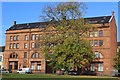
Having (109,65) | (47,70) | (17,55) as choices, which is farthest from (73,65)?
(17,55)

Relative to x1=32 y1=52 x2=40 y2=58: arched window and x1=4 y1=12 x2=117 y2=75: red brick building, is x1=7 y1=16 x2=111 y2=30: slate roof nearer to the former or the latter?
x1=4 y1=12 x2=117 y2=75: red brick building

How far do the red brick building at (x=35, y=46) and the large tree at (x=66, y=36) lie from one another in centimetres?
1362

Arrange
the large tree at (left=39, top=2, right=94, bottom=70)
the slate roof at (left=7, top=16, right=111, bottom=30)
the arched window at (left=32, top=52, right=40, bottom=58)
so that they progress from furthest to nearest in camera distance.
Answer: the arched window at (left=32, top=52, right=40, bottom=58), the slate roof at (left=7, top=16, right=111, bottom=30), the large tree at (left=39, top=2, right=94, bottom=70)

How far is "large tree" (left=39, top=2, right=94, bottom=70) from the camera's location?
50.4m

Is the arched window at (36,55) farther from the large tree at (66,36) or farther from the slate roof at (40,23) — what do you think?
the large tree at (66,36)

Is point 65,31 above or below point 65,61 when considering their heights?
above

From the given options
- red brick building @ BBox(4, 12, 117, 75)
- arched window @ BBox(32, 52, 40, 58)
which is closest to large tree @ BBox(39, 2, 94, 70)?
red brick building @ BBox(4, 12, 117, 75)

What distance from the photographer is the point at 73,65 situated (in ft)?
171

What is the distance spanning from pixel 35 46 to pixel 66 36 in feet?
95.4

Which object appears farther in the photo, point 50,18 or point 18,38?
point 18,38

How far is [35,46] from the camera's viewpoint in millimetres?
78375

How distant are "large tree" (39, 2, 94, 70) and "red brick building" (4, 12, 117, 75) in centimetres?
1362

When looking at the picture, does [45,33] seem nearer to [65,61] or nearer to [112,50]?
[65,61]

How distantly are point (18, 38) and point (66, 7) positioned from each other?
34386 millimetres
